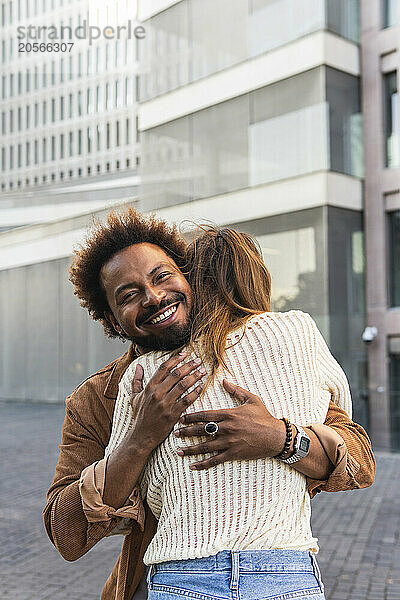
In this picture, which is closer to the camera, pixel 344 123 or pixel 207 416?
pixel 207 416

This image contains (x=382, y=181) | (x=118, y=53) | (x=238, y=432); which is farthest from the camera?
(x=382, y=181)

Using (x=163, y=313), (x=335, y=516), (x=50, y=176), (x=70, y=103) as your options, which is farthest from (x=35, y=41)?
(x=163, y=313)

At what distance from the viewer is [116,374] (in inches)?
80.9

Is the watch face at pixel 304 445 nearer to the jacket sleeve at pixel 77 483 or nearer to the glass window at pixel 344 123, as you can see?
the jacket sleeve at pixel 77 483

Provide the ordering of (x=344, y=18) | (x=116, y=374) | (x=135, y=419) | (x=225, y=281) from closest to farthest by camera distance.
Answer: (x=135, y=419) < (x=225, y=281) < (x=116, y=374) < (x=344, y=18)

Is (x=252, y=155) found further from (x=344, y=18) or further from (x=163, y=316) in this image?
Result: (x=163, y=316)

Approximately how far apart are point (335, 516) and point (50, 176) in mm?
6368

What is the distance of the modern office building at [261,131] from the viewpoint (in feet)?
42.0

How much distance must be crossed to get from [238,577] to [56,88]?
430 inches

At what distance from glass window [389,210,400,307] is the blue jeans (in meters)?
16.2

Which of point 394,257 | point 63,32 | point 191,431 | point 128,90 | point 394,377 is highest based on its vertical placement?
point 63,32

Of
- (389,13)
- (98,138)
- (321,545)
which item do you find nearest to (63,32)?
(98,138)

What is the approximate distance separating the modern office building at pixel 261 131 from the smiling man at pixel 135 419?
10123 mm

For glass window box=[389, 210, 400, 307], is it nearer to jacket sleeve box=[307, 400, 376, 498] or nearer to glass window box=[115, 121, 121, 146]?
glass window box=[115, 121, 121, 146]
